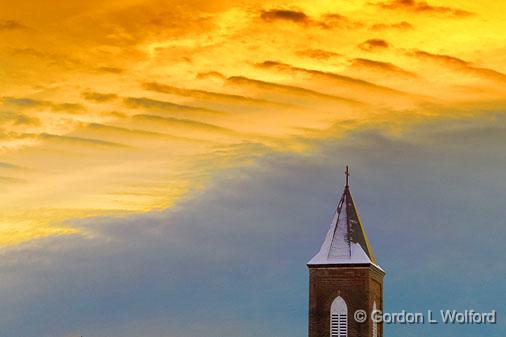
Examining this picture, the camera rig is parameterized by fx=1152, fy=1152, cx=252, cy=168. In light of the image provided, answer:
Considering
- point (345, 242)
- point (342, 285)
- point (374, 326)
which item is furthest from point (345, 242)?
point (374, 326)

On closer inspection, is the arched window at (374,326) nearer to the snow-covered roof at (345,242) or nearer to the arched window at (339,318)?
the arched window at (339,318)

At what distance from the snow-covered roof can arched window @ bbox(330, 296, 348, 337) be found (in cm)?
234

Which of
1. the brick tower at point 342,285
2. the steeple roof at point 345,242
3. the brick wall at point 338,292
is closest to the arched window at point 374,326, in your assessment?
the brick tower at point 342,285

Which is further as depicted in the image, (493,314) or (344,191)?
(344,191)

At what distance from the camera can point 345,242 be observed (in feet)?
217

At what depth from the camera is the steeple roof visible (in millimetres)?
65750

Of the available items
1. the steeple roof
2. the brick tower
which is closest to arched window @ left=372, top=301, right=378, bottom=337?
the brick tower

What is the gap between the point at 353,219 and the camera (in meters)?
67.1

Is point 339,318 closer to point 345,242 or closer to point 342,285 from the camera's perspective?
point 342,285

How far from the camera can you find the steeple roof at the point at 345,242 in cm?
6575

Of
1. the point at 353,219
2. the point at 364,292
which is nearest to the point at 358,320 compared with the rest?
the point at 364,292

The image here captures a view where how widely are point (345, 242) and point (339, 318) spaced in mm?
4372

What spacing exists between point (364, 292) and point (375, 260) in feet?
9.09

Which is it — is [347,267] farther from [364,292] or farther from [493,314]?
[493,314]
